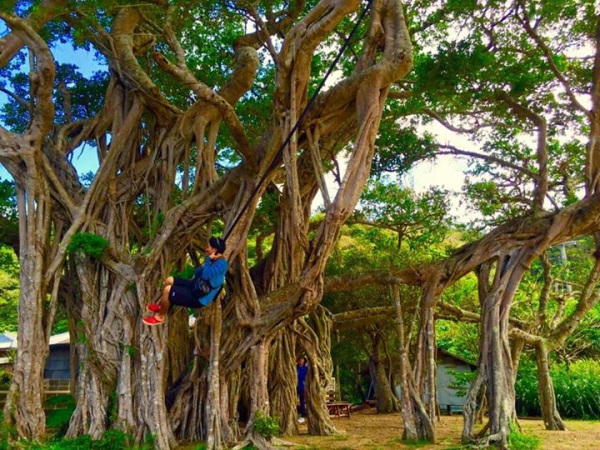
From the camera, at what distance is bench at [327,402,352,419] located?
32.8 ft

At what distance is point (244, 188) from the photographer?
6.51 meters

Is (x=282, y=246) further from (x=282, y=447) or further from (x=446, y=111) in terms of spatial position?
(x=446, y=111)

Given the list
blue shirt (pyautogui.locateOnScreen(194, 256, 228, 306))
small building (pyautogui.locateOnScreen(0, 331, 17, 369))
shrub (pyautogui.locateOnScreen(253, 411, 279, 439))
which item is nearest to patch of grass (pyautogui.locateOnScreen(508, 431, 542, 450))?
shrub (pyautogui.locateOnScreen(253, 411, 279, 439))

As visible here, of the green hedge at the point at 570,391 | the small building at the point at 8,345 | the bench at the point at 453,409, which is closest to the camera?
the green hedge at the point at 570,391

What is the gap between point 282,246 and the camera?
7.24 metres

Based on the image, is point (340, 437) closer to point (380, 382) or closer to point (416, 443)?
point (416, 443)

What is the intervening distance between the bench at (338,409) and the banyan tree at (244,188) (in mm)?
2164

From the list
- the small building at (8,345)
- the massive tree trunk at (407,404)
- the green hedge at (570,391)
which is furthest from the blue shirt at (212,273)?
the small building at (8,345)

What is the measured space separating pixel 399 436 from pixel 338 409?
3.15 meters

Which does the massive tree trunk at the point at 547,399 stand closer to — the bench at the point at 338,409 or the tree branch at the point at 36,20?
the bench at the point at 338,409

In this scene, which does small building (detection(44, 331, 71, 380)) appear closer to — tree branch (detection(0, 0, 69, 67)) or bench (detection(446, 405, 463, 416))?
tree branch (detection(0, 0, 69, 67))

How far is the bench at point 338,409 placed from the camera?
10.0 meters

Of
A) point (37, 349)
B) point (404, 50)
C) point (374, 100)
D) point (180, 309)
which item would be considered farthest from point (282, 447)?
point (404, 50)

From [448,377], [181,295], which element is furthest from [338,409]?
[181,295]
